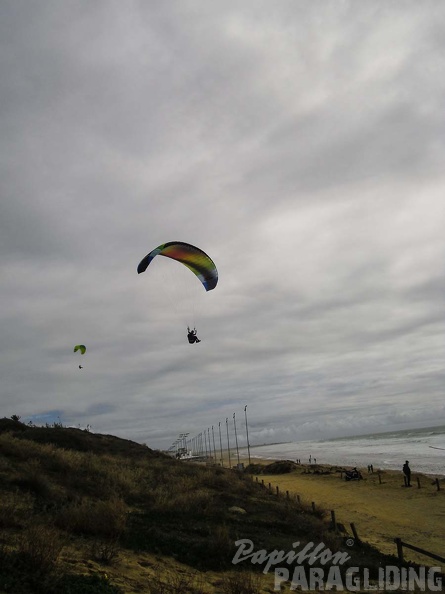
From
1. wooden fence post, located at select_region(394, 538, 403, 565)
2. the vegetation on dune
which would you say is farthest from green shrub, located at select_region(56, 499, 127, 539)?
wooden fence post, located at select_region(394, 538, 403, 565)

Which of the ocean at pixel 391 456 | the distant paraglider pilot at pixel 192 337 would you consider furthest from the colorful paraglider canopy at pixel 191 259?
the ocean at pixel 391 456

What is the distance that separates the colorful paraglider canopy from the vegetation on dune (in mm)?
9185

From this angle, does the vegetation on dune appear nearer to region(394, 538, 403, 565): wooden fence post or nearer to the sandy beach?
region(394, 538, 403, 565): wooden fence post

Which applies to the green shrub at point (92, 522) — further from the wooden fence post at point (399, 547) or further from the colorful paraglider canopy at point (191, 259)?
the colorful paraglider canopy at point (191, 259)

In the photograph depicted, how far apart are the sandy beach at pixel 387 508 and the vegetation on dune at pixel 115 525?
279cm

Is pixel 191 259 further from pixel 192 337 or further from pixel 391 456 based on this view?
pixel 391 456

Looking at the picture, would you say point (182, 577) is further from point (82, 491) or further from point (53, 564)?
point (82, 491)

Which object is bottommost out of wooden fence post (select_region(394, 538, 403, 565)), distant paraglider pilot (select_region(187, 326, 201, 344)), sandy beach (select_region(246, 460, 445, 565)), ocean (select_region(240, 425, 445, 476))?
ocean (select_region(240, 425, 445, 476))

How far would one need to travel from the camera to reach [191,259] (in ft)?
72.4

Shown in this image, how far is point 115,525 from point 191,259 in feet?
43.9

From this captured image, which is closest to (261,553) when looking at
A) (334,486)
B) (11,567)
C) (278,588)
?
(278,588)

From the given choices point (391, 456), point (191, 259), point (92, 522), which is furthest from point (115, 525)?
point (391, 456)

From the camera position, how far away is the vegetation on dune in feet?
24.9

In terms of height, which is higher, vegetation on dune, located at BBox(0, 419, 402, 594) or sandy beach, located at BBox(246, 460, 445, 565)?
vegetation on dune, located at BBox(0, 419, 402, 594)
